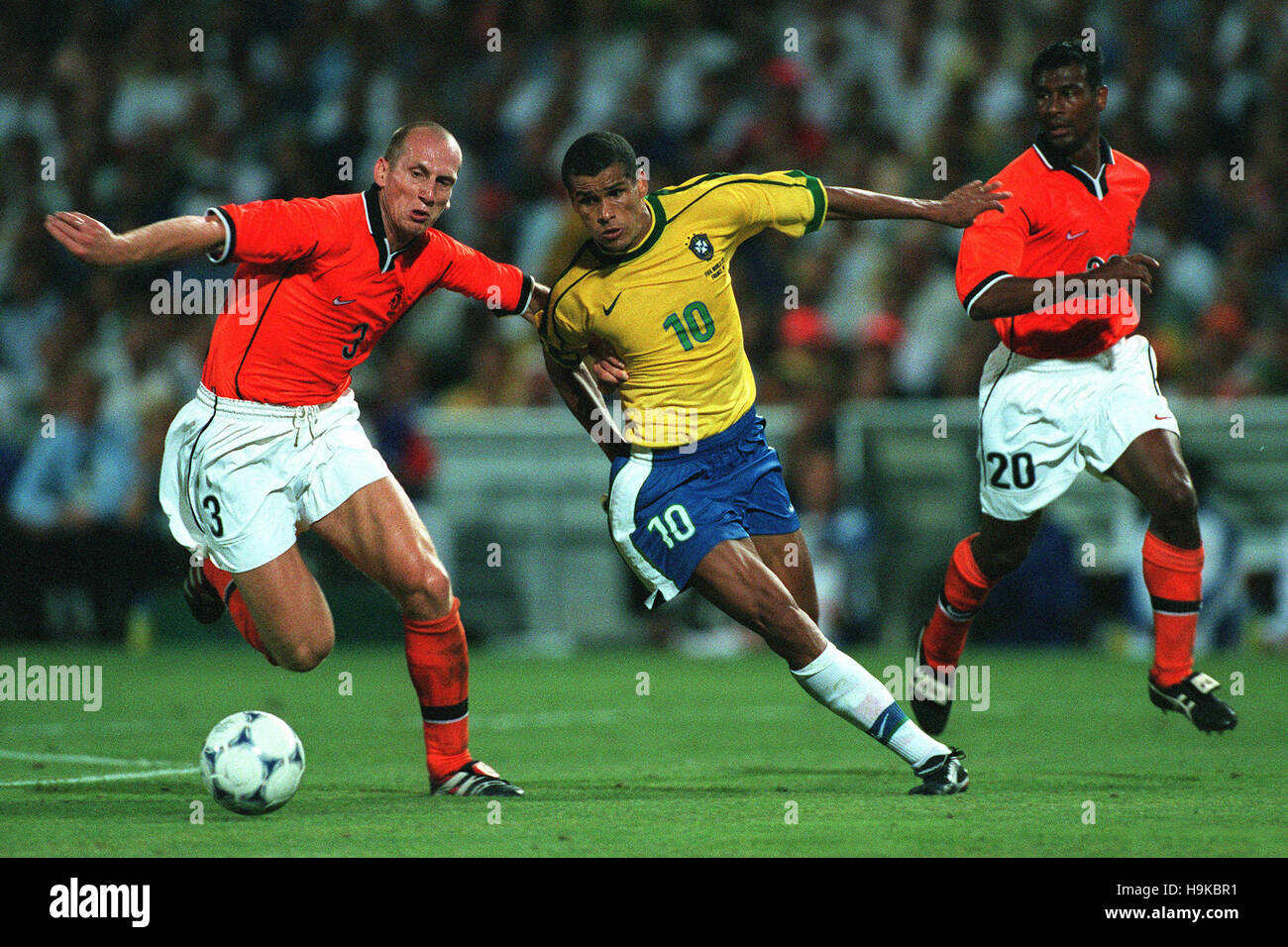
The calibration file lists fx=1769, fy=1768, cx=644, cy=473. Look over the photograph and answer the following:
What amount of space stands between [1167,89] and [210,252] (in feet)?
35.3

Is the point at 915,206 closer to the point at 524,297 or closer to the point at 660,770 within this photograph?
the point at 524,297

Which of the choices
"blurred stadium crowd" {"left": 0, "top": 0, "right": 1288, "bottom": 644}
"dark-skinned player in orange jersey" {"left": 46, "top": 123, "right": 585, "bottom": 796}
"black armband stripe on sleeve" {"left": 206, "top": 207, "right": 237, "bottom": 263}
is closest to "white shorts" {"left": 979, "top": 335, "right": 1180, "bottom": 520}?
"dark-skinned player in orange jersey" {"left": 46, "top": 123, "right": 585, "bottom": 796}

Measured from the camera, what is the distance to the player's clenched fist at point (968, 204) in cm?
673

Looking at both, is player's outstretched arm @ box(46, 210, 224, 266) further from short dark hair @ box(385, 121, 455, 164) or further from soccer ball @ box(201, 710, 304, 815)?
soccer ball @ box(201, 710, 304, 815)

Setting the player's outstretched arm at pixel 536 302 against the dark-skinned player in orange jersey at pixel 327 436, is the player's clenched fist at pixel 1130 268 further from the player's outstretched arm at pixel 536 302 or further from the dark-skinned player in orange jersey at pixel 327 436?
the dark-skinned player in orange jersey at pixel 327 436

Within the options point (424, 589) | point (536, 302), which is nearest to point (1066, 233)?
point (536, 302)

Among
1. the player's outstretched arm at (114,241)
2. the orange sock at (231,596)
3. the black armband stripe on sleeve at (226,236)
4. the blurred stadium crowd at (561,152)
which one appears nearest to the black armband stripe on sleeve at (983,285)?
the black armband stripe on sleeve at (226,236)

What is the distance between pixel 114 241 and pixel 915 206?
289 cm

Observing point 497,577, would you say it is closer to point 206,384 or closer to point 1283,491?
point 1283,491

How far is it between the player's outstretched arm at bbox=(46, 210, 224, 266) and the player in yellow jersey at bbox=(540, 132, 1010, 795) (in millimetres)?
1425

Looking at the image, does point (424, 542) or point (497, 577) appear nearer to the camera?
point (424, 542)

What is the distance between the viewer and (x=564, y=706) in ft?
32.8

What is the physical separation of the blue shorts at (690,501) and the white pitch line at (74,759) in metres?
2.47

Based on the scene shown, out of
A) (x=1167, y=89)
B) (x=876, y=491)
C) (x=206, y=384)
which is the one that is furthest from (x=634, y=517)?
(x=1167, y=89)
